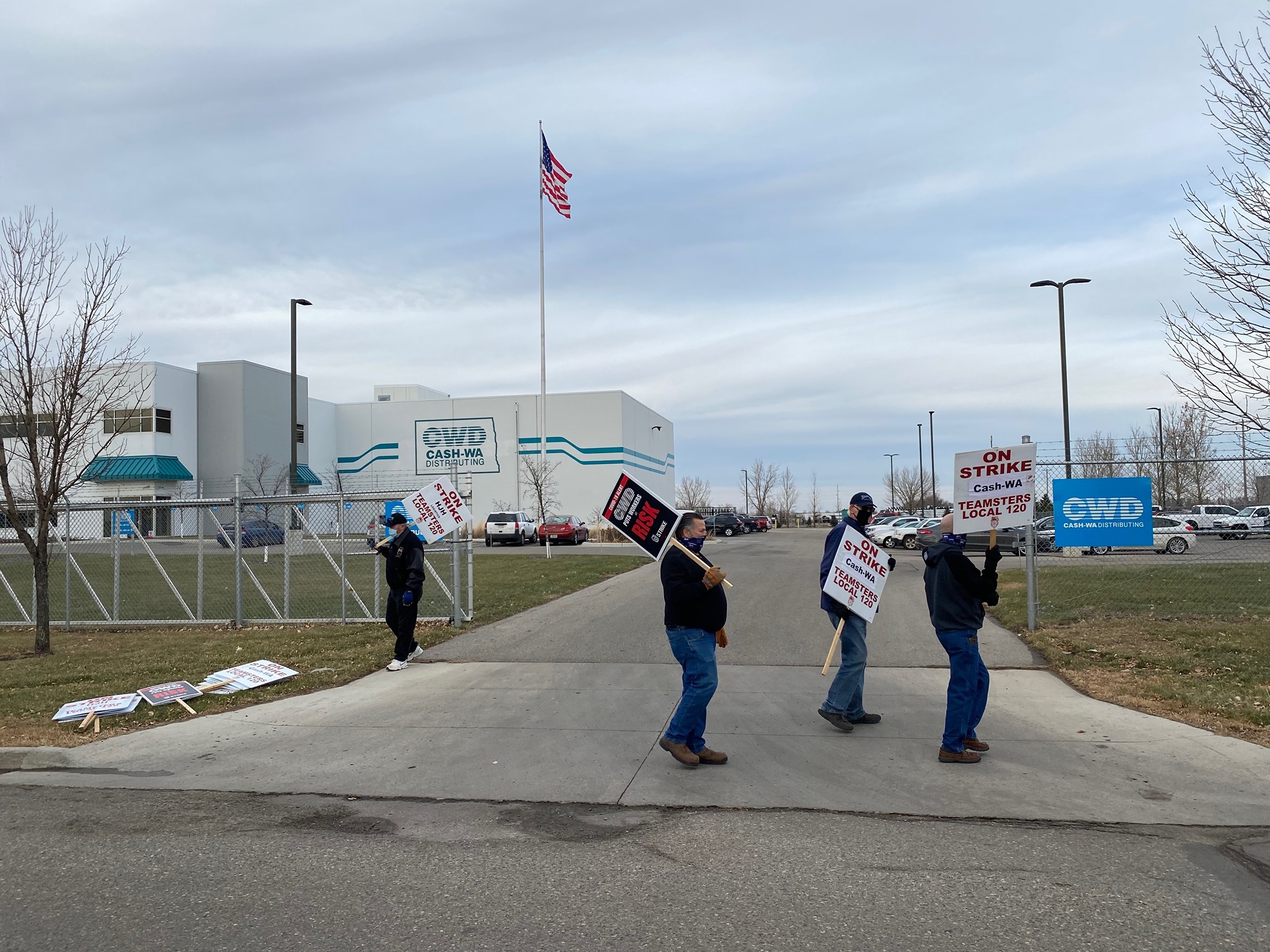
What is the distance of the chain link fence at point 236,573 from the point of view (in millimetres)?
14609

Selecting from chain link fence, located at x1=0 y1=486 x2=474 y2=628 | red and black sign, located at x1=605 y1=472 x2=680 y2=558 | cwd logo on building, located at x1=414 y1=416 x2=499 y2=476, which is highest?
cwd logo on building, located at x1=414 y1=416 x2=499 y2=476

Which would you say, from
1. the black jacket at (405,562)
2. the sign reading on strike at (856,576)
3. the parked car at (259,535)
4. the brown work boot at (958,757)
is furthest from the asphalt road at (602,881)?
the parked car at (259,535)

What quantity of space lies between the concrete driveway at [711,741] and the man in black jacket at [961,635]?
0.62 ft

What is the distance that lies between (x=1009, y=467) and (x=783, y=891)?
18.2ft

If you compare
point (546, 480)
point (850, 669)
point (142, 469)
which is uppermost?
point (142, 469)

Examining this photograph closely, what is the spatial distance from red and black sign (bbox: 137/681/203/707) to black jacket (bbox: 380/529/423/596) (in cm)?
239

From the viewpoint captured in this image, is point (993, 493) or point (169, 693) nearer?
point (993, 493)

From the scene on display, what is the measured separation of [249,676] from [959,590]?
296 inches

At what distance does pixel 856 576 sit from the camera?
768 cm

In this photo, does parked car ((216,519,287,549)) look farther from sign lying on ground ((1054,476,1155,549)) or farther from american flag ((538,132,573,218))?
american flag ((538,132,573,218))

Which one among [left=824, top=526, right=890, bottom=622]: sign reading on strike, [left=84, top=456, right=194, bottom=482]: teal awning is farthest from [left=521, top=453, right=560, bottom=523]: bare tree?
[left=824, top=526, right=890, bottom=622]: sign reading on strike

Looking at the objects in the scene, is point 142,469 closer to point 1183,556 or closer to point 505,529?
point 505,529

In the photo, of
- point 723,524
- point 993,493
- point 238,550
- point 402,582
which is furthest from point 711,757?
point 723,524

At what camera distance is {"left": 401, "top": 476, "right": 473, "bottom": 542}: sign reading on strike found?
12781mm
